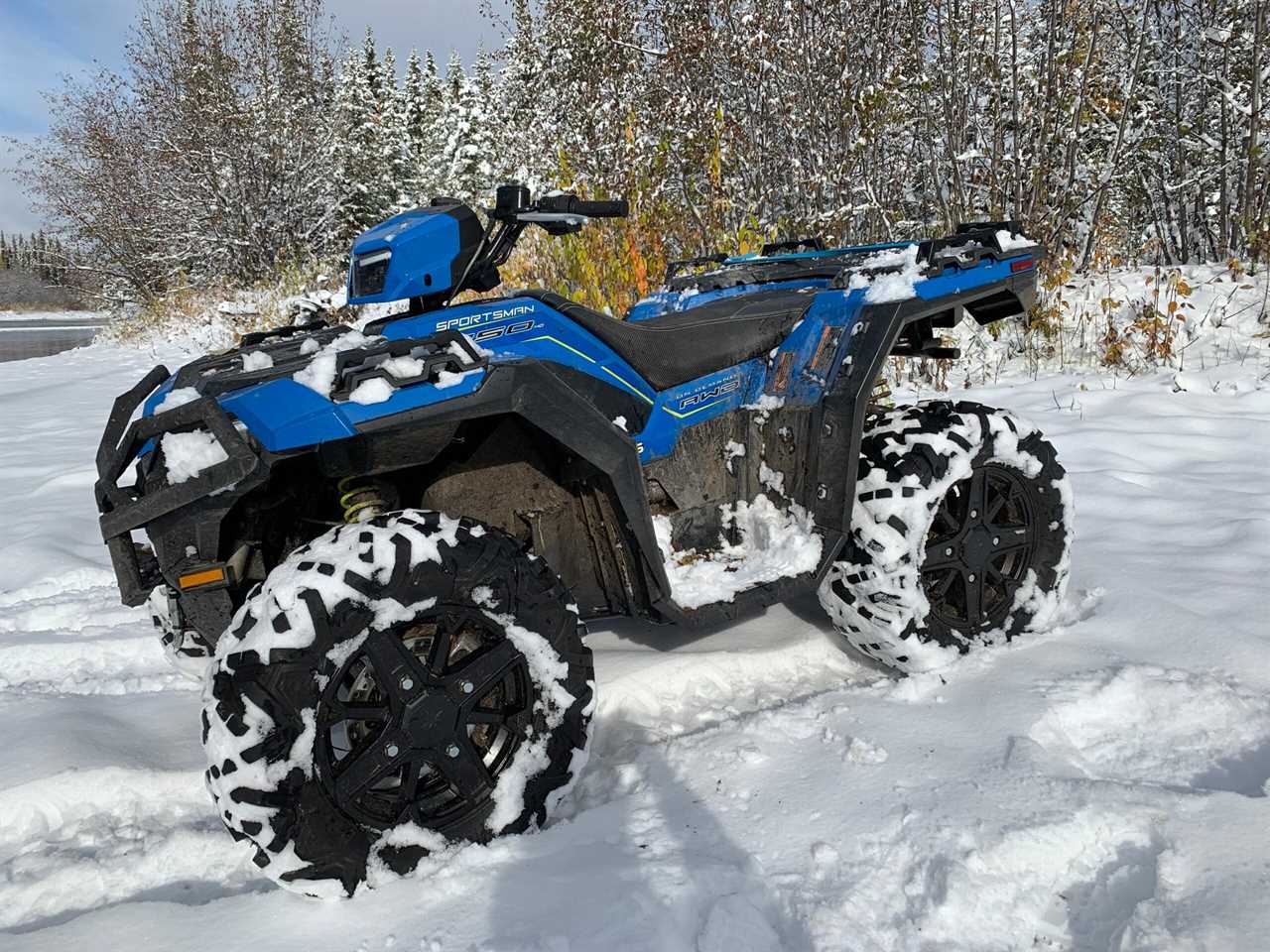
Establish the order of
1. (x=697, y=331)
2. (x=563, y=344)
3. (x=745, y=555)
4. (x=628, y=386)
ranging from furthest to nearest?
1. (x=745, y=555)
2. (x=697, y=331)
3. (x=628, y=386)
4. (x=563, y=344)

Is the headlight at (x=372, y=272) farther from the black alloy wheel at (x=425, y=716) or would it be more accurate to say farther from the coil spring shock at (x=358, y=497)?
the black alloy wheel at (x=425, y=716)

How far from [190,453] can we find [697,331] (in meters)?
1.41

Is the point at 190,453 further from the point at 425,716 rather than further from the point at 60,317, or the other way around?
the point at 60,317

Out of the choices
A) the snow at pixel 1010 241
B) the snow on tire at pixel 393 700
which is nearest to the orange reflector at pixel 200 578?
the snow on tire at pixel 393 700

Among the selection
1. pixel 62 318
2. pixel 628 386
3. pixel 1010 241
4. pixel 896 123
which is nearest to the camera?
pixel 628 386

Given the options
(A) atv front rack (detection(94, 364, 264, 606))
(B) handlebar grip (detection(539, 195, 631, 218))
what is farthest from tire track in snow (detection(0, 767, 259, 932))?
(B) handlebar grip (detection(539, 195, 631, 218))

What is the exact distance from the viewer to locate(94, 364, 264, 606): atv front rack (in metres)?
1.77

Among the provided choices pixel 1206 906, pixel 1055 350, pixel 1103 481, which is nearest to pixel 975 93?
pixel 1055 350

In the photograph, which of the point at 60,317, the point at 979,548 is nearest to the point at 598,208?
the point at 979,548

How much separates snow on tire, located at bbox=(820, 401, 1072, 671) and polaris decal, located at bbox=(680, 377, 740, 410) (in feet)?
1.55

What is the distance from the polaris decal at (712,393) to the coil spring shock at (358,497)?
0.90 m

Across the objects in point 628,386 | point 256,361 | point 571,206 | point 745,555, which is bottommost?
point 745,555

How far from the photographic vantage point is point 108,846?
2.11 m

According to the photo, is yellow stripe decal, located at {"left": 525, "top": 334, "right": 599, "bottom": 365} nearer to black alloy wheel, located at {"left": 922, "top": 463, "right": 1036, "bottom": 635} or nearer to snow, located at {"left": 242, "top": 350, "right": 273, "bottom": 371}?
snow, located at {"left": 242, "top": 350, "right": 273, "bottom": 371}
